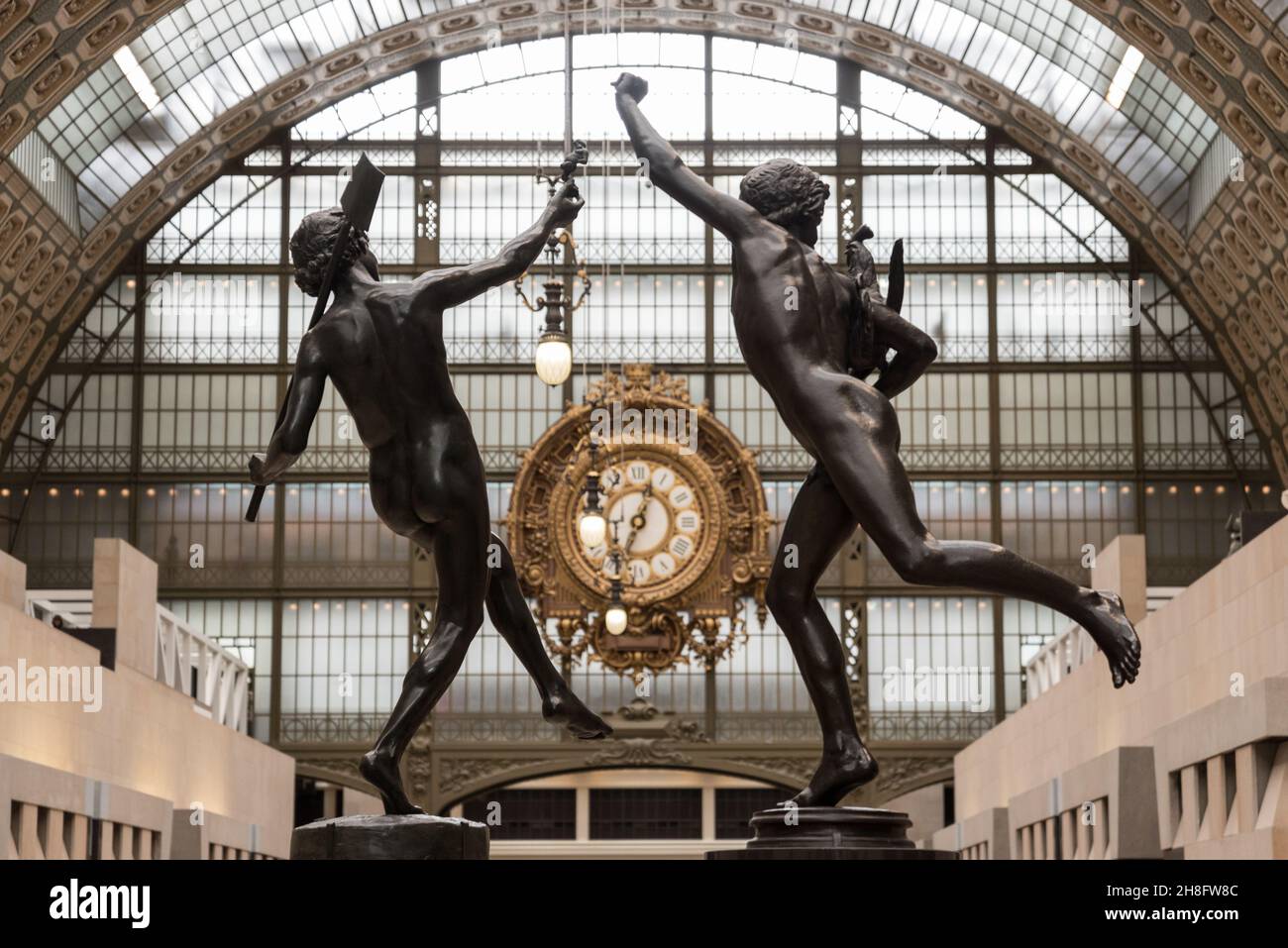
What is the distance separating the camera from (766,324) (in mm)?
8641

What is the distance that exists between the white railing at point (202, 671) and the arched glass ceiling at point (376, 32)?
897cm

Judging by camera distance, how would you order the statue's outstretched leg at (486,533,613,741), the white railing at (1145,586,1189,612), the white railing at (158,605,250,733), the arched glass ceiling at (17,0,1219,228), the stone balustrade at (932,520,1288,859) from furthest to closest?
the arched glass ceiling at (17,0,1219,228) → the white railing at (1145,586,1189,612) → the white railing at (158,605,250,733) → the stone balustrade at (932,520,1288,859) → the statue's outstretched leg at (486,533,613,741)

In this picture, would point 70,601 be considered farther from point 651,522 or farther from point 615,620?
point 651,522

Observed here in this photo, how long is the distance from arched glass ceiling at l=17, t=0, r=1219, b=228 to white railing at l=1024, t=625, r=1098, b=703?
8971mm

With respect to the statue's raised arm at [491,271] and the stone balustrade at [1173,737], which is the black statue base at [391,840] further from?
the stone balustrade at [1173,737]

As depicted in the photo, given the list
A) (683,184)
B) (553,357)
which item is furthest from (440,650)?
(553,357)

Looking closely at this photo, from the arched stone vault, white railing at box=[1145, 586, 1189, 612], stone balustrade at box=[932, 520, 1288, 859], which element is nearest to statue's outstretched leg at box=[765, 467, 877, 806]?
stone balustrade at box=[932, 520, 1288, 859]

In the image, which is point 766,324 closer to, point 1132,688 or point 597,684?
point 1132,688

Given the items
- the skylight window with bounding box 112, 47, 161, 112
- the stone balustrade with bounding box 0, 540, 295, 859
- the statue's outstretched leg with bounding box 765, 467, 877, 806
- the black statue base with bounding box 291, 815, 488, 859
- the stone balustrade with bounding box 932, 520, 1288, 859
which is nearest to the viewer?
the black statue base with bounding box 291, 815, 488, 859

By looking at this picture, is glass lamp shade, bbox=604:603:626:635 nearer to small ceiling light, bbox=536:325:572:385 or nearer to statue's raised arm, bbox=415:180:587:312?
small ceiling light, bbox=536:325:572:385

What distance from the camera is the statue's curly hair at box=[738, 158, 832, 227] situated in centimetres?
898

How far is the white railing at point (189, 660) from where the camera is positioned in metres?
31.7

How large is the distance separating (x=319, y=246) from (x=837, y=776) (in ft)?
10.6
